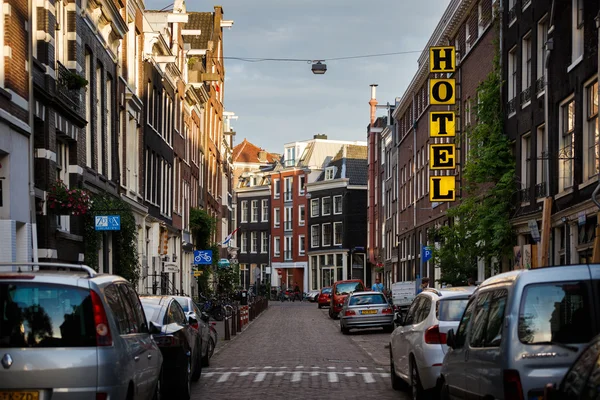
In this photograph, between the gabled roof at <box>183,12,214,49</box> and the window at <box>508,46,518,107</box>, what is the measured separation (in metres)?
36.3

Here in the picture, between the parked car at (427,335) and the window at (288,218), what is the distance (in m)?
88.3

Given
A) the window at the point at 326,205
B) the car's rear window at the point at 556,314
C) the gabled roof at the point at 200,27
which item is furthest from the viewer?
the window at the point at 326,205

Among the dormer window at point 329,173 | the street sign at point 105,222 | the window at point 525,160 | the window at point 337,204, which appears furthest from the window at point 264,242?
the street sign at point 105,222

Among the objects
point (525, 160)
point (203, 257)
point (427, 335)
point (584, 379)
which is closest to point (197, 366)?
point (427, 335)

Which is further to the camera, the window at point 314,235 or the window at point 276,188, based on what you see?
the window at point 276,188

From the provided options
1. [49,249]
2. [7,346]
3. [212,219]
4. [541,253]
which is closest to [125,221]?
[49,249]

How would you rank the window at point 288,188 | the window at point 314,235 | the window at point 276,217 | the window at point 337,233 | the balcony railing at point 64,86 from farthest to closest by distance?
the window at point 276,217, the window at point 288,188, the window at point 314,235, the window at point 337,233, the balcony railing at point 64,86

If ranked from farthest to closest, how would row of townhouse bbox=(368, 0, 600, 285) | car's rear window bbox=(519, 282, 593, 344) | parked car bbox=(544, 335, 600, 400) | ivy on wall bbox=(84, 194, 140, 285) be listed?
1. ivy on wall bbox=(84, 194, 140, 285)
2. row of townhouse bbox=(368, 0, 600, 285)
3. car's rear window bbox=(519, 282, 593, 344)
4. parked car bbox=(544, 335, 600, 400)

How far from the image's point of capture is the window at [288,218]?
103 m

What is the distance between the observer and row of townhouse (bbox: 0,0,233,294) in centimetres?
2019

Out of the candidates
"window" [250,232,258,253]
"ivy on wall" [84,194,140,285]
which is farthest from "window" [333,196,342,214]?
"ivy on wall" [84,194,140,285]

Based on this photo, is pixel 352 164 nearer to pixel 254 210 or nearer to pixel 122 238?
pixel 254 210

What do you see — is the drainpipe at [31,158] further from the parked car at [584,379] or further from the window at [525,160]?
the parked car at [584,379]

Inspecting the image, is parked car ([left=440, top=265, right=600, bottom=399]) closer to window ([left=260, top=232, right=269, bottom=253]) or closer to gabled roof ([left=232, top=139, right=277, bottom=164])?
window ([left=260, top=232, right=269, bottom=253])
